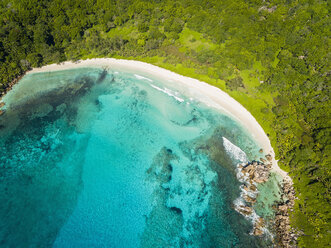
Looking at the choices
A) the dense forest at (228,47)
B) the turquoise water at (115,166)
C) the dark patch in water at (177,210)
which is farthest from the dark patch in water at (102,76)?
the dark patch in water at (177,210)

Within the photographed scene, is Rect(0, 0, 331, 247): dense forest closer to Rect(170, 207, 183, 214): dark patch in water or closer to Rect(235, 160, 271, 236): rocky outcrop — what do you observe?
Rect(235, 160, 271, 236): rocky outcrop

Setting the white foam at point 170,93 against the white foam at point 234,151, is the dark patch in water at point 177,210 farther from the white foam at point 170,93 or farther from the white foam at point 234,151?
the white foam at point 170,93

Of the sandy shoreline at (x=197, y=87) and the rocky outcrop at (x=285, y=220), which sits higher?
the sandy shoreline at (x=197, y=87)

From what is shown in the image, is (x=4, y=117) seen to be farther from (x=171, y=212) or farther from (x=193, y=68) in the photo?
(x=193, y=68)

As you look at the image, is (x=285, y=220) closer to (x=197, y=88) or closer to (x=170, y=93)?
(x=197, y=88)

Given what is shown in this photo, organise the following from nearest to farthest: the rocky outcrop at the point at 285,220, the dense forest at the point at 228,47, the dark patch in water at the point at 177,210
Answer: the rocky outcrop at the point at 285,220, the dark patch in water at the point at 177,210, the dense forest at the point at 228,47

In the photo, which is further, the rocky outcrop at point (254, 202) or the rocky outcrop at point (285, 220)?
the rocky outcrop at point (254, 202)

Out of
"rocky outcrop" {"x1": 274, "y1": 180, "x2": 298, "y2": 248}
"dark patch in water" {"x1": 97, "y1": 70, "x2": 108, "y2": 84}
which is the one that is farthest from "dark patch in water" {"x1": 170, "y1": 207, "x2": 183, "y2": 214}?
"dark patch in water" {"x1": 97, "y1": 70, "x2": 108, "y2": 84}
